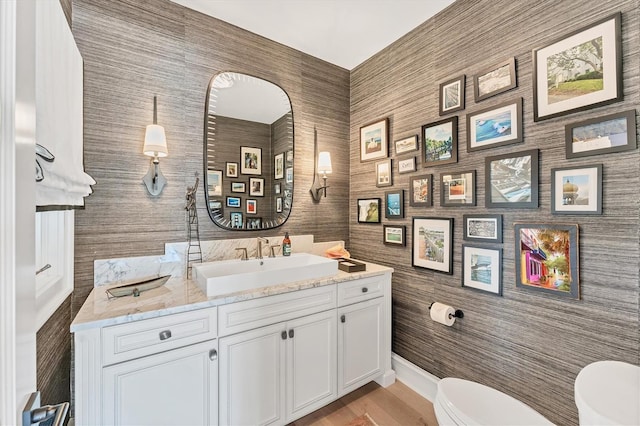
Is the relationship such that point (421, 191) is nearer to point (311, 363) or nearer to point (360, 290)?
point (360, 290)

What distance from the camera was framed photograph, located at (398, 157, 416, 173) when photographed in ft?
6.94

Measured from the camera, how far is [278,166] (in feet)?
7.48

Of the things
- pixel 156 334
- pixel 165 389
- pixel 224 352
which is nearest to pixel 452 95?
pixel 224 352

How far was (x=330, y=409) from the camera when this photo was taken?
184cm

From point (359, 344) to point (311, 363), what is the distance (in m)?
0.40

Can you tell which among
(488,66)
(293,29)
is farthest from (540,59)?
(293,29)

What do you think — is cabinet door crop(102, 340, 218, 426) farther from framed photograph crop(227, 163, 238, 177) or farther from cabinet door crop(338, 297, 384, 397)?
framed photograph crop(227, 163, 238, 177)

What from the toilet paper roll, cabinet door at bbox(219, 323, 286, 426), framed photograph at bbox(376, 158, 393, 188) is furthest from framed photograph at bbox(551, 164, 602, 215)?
cabinet door at bbox(219, 323, 286, 426)

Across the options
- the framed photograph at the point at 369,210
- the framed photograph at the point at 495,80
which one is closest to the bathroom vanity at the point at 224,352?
the framed photograph at the point at 369,210

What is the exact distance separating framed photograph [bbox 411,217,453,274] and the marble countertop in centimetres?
76

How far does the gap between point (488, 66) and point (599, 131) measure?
2.38ft

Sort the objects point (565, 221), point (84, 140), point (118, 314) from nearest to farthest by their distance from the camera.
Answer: point (118, 314) → point (565, 221) → point (84, 140)

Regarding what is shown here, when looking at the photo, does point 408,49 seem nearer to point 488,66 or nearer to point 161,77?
point 488,66

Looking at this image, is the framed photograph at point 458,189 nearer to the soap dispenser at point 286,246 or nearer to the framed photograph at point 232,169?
the soap dispenser at point 286,246
